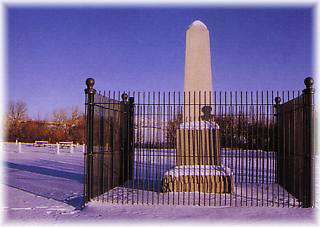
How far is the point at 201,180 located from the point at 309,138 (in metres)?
2.97

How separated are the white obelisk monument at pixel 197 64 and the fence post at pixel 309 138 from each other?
Result: 3.24 m

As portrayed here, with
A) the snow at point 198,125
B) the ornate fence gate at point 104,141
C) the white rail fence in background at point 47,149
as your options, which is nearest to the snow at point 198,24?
the snow at point 198,125

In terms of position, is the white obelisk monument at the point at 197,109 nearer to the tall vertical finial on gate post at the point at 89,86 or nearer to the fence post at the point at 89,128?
the fence post at the point at 89,128

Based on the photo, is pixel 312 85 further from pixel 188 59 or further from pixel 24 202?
pixel 24 202

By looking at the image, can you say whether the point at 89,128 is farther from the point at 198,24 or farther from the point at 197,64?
the point at 198,24

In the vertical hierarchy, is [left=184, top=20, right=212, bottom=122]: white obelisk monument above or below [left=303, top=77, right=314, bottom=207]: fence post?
above

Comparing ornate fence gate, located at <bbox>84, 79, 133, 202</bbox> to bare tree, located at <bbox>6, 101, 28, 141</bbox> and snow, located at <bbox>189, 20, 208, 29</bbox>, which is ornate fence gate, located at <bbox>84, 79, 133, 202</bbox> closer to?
snow, located at <bbox>189, 20, 208, 29</bbox>

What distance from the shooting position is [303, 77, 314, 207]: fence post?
29.0 ft

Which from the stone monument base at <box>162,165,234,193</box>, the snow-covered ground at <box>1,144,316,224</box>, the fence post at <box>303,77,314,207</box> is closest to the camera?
the snow-covered ground at <box>1,144,316,224</box>

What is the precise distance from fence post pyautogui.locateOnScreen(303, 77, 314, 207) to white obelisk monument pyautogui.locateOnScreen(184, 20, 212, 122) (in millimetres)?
3242

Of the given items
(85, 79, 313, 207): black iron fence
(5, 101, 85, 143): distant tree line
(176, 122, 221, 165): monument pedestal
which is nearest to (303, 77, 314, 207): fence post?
(85, 79, 313, 207): black iron fence

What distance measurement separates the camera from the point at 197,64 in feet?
38.3

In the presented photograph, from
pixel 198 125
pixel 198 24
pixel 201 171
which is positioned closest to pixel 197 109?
pixel 198 125

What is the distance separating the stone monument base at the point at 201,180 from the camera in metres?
10.5
